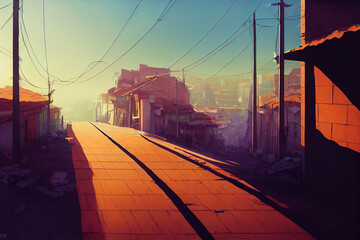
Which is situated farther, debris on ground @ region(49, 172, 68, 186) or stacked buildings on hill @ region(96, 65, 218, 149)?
stacked buildings on hill @ region(96, 65, 218, 149)

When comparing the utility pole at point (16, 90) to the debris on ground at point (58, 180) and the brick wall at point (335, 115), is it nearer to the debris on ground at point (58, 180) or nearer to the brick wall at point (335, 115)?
the debris on ground at point (58, 180)

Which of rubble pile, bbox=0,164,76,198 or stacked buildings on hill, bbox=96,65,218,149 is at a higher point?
stacked buildings on hill, bbox=96,65,218,149

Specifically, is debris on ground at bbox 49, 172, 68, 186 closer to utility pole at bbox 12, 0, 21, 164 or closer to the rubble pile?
the rubble pile

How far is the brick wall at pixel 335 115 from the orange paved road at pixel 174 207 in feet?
8.60

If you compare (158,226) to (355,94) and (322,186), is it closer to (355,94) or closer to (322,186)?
(322,186)

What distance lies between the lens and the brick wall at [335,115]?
555 cm

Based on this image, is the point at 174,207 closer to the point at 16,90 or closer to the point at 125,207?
the point at 125,207

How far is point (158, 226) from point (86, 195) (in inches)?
91.6

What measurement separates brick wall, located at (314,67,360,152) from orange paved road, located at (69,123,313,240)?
2622 millimetres

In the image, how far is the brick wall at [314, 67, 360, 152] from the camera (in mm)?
5555

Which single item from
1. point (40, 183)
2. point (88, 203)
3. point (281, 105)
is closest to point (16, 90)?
point (40, 183)

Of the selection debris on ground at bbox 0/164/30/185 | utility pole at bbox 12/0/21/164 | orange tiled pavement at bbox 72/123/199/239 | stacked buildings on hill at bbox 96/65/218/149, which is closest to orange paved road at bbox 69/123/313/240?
orange tiled pavement at bbox 72/123/199/239

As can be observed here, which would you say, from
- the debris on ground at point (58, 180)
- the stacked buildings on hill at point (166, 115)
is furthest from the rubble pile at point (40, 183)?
the stacked buildings on hill at point (166, 115)

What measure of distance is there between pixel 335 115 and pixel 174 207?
474cm
